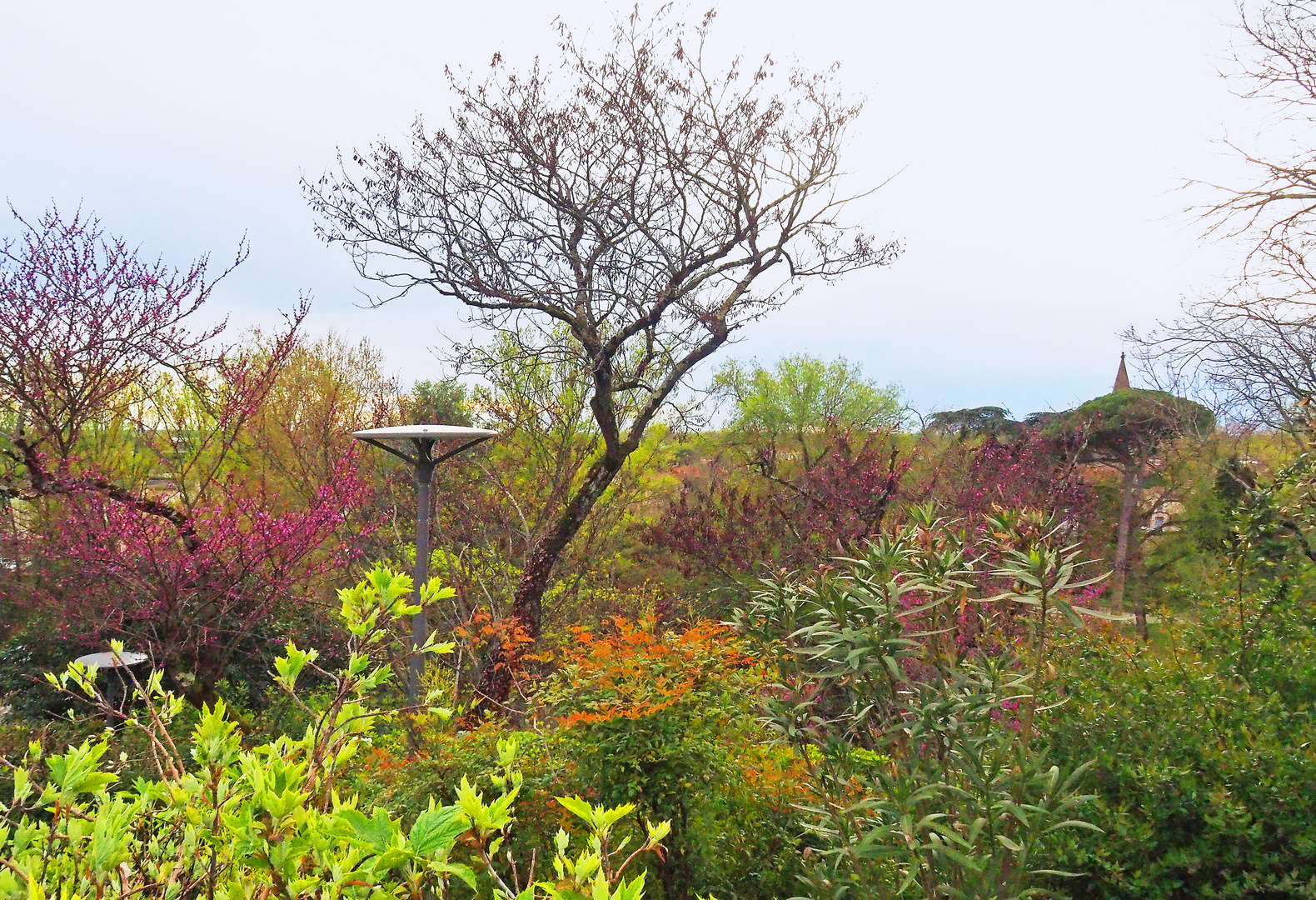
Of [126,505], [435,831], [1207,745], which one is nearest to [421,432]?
[126,505]

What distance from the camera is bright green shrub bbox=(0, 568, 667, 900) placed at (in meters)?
1.13

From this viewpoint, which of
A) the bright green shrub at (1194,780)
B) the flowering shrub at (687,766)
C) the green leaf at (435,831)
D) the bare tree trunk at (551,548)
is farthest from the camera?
the bare tree trunk at (551,548)

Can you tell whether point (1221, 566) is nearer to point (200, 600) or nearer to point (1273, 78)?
point (1273, 78)

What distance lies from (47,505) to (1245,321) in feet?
39.5

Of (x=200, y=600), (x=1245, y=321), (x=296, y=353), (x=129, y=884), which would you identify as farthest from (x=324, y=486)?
Answer: (x=296, y=353)

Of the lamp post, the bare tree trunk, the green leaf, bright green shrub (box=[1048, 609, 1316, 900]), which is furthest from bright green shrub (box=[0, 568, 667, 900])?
the bare tree trunk

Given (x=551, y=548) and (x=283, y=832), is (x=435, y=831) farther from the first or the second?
(x=551, y=548)

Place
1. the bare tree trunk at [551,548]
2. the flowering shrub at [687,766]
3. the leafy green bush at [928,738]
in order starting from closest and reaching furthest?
the leafy green bush at [928,738]
the flowering shrub at [687,766]
the bare tree trunk at [551,548]

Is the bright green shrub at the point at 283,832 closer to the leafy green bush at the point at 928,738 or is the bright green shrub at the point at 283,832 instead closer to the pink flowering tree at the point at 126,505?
the leafy green bush at the point at 928,738

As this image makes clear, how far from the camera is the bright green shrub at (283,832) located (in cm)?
113

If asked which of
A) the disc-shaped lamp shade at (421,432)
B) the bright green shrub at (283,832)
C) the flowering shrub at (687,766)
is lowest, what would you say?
the flowering shrub at (687,766)

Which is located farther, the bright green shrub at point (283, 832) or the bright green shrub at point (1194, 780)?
the bright green shrub at point (1194, 780)

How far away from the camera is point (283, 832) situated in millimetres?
1259

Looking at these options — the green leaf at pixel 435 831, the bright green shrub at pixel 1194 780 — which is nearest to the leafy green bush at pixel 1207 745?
the bright green shrub at pixel 1194 780
